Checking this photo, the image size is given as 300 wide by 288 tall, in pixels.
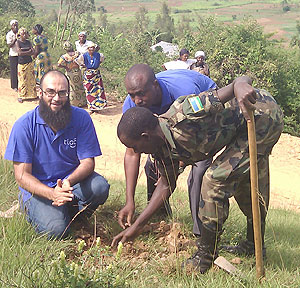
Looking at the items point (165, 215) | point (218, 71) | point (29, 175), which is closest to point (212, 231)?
point (165, 215)

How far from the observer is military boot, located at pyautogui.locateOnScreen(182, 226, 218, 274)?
10.5ft

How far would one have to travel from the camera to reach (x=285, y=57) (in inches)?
526

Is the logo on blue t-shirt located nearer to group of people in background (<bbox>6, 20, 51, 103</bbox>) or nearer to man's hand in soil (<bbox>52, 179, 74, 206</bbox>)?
man's hand in soil (<bbox>52, 179, 74, 206</bbox>)

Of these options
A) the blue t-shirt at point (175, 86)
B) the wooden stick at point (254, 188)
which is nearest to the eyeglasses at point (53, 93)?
the blue t-shirt at point (175, 86)

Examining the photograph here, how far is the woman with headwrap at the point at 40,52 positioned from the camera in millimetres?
11195

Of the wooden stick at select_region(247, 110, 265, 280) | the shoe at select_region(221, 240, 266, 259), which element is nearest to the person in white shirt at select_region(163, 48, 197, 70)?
the shoe at select_region(221, 240, 266, 259)

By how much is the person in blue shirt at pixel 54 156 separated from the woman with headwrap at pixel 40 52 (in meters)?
7.70

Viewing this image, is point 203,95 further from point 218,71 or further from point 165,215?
point 218,71

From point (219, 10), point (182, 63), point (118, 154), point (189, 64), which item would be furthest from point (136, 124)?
point (219, 10)

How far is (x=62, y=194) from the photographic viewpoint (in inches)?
137

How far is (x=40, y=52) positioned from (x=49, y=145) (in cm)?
808

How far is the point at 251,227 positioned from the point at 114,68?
38.5 ft

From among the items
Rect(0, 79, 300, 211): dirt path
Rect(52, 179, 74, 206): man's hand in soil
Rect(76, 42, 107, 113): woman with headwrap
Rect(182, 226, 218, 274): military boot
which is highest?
Rect(52, 179, 74, 206): man's hand in soil

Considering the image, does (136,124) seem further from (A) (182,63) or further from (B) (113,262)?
(A) (182,63)
